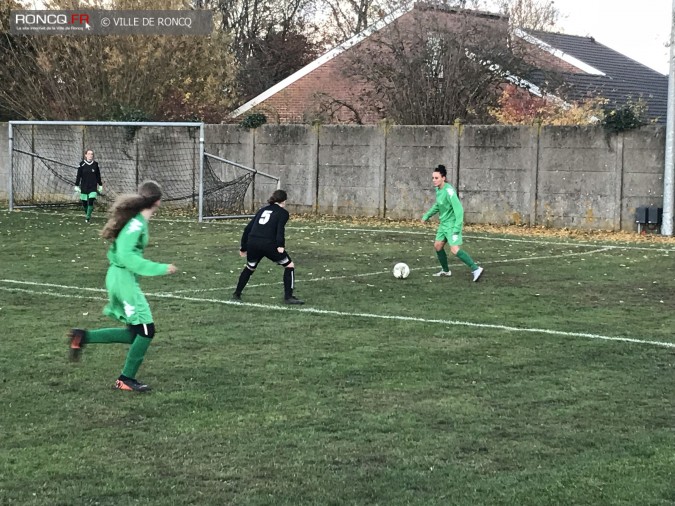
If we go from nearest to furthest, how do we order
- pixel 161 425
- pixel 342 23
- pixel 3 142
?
1. pixel 161 425
2. pixel 3 142
3. pixel 342 23

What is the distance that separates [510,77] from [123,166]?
11480 mm

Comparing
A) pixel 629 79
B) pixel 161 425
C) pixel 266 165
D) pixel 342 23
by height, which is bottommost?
pixel 161 425

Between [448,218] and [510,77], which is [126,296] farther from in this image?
[510,77]

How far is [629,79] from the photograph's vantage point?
37844 millimetres

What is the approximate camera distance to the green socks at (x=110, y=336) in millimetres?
7848

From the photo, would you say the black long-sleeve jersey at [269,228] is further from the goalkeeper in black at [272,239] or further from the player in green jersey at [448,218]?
the player in green jersey at [448,218]

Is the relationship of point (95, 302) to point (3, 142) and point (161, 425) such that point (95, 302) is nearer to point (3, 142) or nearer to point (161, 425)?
point (161, 425)

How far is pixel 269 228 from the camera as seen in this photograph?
12094mm

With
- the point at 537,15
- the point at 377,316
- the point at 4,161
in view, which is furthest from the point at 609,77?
the point at 377,316

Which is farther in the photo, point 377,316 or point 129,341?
point 377,316

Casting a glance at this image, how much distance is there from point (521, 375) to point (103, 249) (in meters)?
11.2

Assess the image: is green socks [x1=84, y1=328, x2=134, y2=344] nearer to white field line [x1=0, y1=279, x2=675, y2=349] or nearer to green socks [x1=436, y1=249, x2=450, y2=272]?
white field line [x1=0, y1=279, x2=675, y2=349]

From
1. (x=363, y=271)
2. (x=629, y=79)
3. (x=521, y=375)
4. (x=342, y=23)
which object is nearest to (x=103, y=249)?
(x=363, y=271)

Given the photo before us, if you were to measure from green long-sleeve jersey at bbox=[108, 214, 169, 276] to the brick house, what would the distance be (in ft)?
71.8
